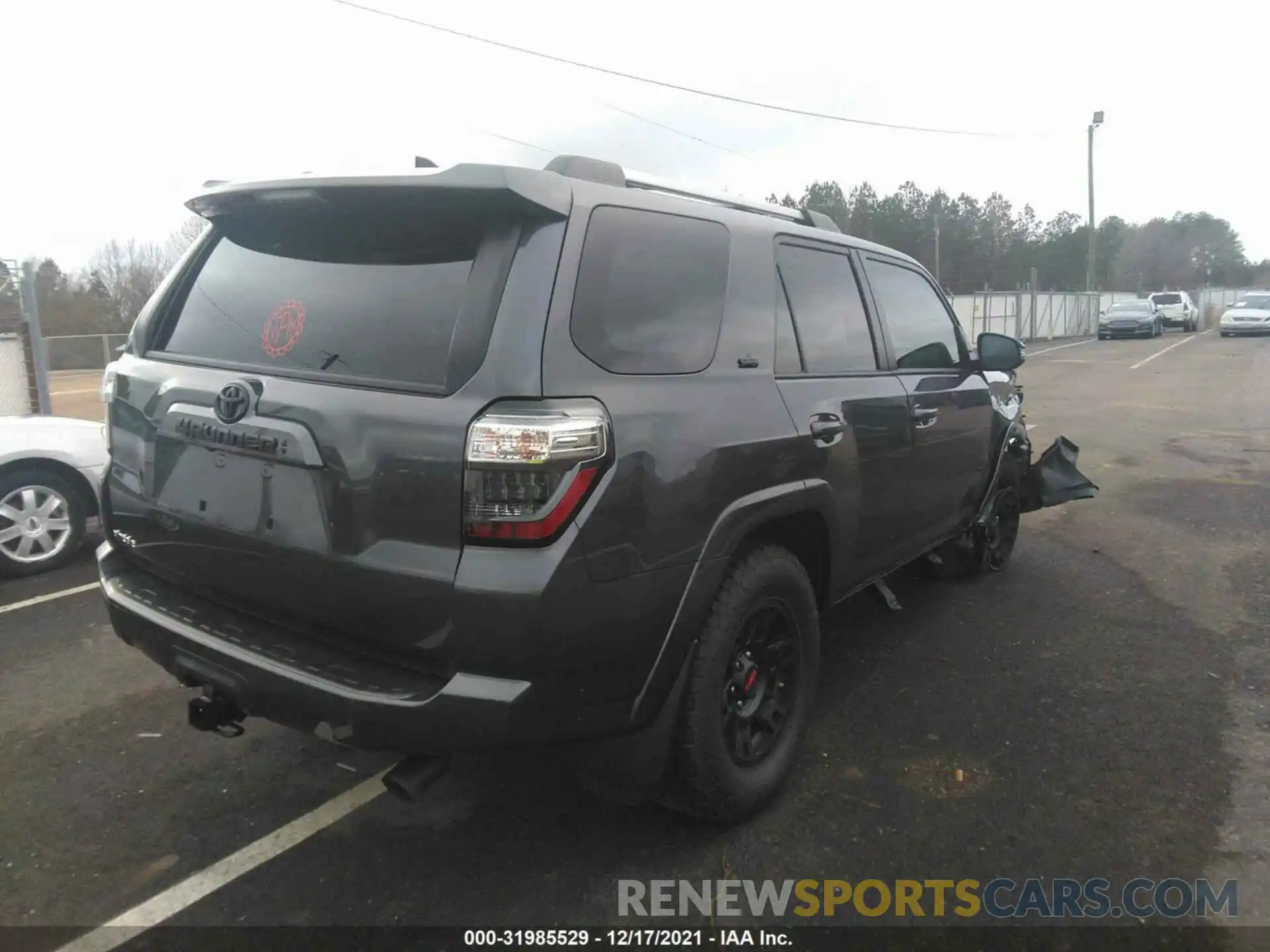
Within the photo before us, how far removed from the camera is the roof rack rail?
2.58 m

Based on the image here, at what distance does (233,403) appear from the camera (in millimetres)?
2436

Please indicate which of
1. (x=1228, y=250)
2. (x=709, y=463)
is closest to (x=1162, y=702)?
(x=709, y=463)

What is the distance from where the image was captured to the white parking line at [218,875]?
7.84 ft

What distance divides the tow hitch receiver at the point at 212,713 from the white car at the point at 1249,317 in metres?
38.4

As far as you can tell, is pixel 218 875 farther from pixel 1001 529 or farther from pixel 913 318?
pixel 1001 529

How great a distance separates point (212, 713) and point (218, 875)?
0.53 m

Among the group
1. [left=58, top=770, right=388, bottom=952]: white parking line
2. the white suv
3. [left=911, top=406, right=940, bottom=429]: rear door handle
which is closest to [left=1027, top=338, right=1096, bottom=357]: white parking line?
the white suv

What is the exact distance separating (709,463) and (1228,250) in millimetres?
118685

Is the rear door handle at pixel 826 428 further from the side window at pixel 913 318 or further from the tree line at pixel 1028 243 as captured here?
the tree line at pixel 1028 243

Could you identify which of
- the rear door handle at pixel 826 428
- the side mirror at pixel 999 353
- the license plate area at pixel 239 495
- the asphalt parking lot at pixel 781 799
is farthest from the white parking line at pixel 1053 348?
the license plate area at pixel 239 495

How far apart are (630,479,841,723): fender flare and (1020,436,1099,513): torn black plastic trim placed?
366cm

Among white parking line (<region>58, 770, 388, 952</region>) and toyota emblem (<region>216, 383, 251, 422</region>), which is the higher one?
toyota emblem (<region>216, 383, 251, 422</region>)

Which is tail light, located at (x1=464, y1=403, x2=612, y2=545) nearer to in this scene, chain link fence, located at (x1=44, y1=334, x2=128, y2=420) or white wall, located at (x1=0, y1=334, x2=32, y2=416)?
white wall, located at (x1=0, y1=334, x2=32, y2=416)

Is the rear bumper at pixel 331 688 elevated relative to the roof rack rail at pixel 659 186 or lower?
lower
